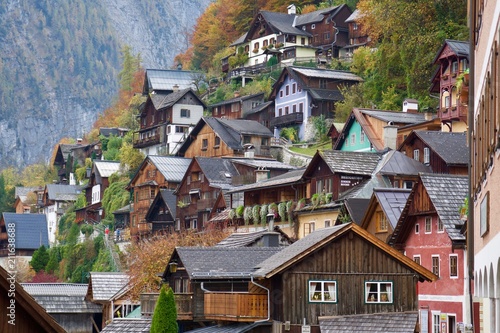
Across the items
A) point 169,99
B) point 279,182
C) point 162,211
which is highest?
point 169,99

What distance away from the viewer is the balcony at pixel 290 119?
105250 millimetres

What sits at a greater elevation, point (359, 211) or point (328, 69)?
point (328, 69)

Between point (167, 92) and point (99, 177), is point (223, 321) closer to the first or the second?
point (99, 177)

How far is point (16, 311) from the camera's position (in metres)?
19.4

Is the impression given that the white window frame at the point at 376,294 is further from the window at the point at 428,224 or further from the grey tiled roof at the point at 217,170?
the grey tiled roof at the point at 217,170

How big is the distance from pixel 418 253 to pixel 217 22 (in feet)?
347

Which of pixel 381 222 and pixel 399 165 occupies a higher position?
pixel 399 165

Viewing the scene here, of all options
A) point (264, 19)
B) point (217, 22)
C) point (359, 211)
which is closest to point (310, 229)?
point (359, 211)

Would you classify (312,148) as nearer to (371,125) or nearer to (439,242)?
(371,125)

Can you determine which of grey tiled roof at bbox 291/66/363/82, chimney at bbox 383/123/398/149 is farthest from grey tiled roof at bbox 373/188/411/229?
grey tiled roof at bbox 291/66/363/82

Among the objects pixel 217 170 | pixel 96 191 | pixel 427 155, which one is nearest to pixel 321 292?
pixel 427 155

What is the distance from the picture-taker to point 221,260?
49.9 metres

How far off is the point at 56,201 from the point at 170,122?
17.8 meters

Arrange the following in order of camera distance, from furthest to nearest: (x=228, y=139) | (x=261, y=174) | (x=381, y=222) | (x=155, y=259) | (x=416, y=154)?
1. (x=228, y=139)
2. (x=261, y=174)
3. (x=155, y=259)
4. (x=416, y=154)
5. (x=381, y=222)
